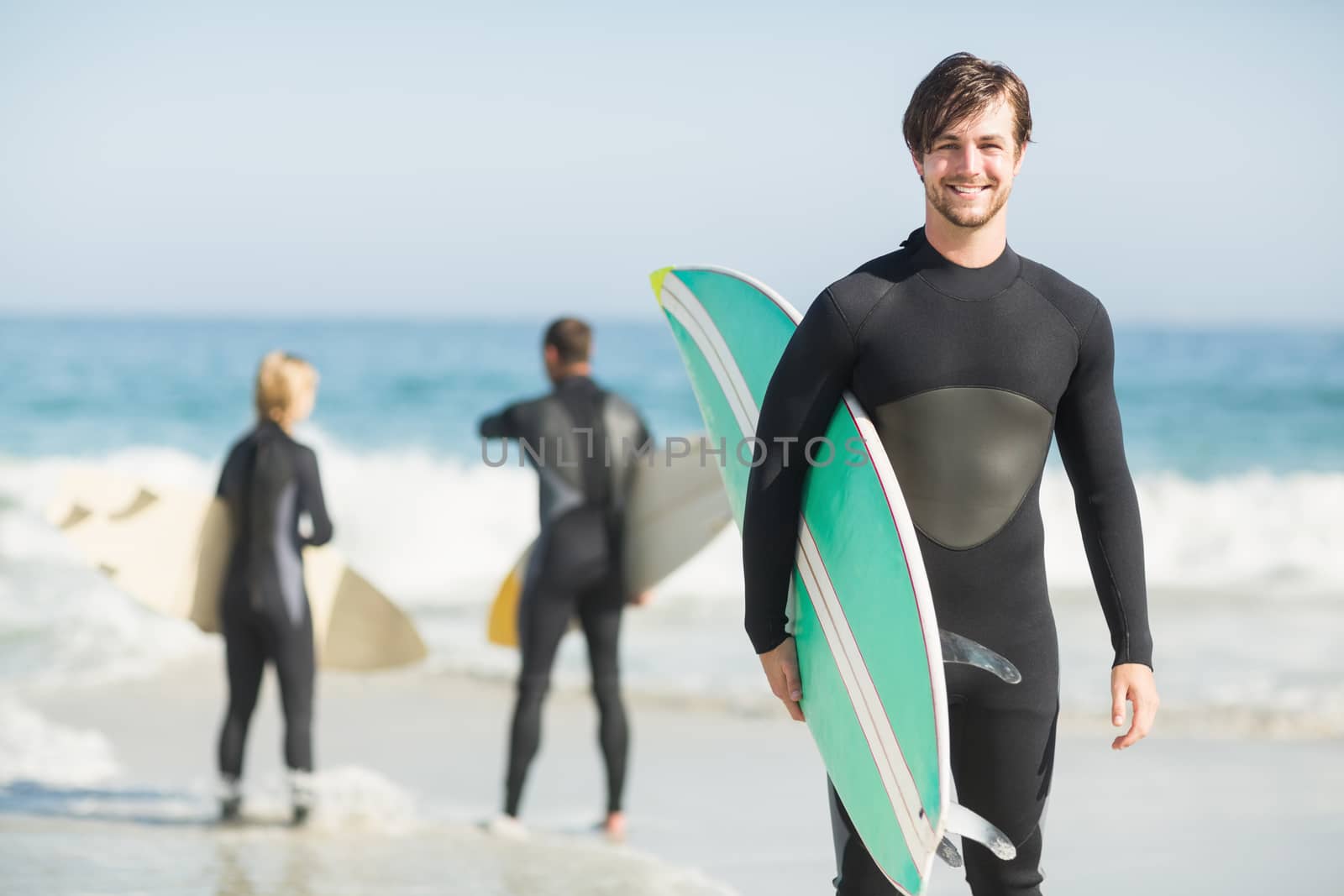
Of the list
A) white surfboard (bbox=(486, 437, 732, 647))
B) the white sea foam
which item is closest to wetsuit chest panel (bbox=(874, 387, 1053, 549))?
white surfboard (bbox=(486, 437, 732, 647))

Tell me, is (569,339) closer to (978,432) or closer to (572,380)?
(572,380)

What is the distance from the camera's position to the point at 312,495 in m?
4.19

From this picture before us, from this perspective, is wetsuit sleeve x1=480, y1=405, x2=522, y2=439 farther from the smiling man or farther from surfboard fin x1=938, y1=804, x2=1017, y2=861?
surfboard fin x1=938, y1=804, x2=1017, y2=861

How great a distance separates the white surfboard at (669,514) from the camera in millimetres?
4352

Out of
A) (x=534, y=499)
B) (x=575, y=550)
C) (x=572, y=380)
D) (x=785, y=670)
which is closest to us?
(x=785, y=670)

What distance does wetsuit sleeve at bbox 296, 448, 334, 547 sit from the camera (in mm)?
4176

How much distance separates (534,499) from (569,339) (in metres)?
8.66

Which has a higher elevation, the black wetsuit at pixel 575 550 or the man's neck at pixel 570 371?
the man's neck at pixel 570 371

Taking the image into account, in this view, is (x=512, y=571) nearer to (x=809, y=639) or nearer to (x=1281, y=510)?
(x=809, y=639)

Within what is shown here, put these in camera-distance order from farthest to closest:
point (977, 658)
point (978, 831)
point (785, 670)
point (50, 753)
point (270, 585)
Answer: point (50, 753) → point (270, 585) → point (785, 670) → point (977, 658) → point (978, 831)

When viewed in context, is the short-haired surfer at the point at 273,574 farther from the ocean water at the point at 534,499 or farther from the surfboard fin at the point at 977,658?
the surfboard fin at the point at 977,658

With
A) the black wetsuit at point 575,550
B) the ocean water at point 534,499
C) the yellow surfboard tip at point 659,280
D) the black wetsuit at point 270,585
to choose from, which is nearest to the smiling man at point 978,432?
the yellow surfboard tip at point 659,280

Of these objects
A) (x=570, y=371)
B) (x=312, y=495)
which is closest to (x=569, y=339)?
(x=570, y=371)

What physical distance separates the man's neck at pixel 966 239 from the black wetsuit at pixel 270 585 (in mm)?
2650
